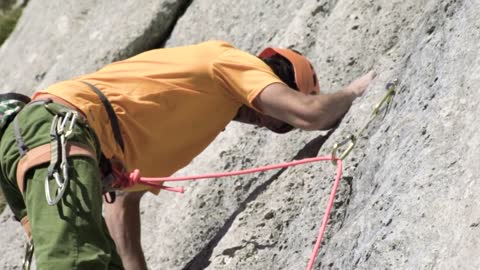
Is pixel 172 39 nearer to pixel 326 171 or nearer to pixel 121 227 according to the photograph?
pixel 121 227

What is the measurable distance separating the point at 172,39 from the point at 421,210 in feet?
14.2

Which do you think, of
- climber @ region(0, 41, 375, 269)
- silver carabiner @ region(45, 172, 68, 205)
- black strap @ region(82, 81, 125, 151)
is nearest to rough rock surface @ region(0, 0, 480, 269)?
climber @ region(0, 41, 375, 269)

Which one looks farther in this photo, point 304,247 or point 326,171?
point 326,171

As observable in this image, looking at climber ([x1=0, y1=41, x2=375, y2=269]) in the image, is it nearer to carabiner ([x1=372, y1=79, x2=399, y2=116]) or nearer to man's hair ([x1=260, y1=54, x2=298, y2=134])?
man's hair ([x1=260, y1=54, x2=298, y2=134])

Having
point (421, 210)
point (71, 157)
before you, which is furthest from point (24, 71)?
point (421, 210)

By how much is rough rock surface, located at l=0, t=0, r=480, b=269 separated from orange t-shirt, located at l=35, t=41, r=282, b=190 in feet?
1.52

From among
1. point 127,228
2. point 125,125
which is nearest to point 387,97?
point 125,125

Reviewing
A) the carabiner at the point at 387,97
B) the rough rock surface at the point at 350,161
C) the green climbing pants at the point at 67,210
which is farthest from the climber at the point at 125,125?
the carabiner at the point at 387,97

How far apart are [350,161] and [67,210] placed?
1.32m

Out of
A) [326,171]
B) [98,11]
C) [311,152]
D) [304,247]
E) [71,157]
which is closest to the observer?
[71,157]

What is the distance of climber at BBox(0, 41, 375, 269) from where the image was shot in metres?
3.48

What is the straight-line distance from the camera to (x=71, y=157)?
3607 mm

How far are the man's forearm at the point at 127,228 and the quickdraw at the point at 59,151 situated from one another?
1.35 metres

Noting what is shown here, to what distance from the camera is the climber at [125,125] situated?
348 cm
